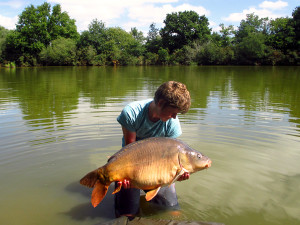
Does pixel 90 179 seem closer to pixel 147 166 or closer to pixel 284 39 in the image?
pixel 147 166

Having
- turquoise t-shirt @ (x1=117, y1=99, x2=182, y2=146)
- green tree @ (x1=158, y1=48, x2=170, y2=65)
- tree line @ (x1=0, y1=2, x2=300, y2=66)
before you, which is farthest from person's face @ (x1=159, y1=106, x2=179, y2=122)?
green tree @ (x1=158, y1=48, x2=170, y2=65)

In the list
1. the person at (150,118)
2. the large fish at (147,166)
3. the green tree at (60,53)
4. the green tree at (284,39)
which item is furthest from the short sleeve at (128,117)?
the green tree at (60,53)

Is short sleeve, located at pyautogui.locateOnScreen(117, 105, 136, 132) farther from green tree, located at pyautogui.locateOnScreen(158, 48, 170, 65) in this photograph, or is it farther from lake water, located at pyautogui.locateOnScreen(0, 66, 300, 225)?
green tree, located at pyautogui.locateOnScreen(158, 48, 170, 65)

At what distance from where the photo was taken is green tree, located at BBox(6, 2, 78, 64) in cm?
6394

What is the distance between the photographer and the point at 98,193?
3051 millimetres

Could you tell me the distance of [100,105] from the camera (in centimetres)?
1101

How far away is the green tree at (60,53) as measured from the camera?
61406 mm

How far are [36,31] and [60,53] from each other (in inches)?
427

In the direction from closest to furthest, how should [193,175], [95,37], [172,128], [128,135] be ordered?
[128,135] < [172,128] < [193,175] < [95,37]

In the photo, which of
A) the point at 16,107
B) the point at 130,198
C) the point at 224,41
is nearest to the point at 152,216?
the point at 130,198

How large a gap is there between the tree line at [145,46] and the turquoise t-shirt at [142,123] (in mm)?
57646

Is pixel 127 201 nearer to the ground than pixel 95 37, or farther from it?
nearer to the ground

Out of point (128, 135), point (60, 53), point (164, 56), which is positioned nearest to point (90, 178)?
point (128, 135)

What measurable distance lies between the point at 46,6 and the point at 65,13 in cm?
470
